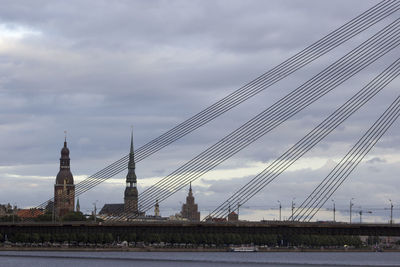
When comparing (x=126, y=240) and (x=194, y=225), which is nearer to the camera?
(x=194, y=225)

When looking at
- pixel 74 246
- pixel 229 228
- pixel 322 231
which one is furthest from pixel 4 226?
pixel 74 246

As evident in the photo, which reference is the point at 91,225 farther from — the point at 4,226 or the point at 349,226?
the point at 349,226

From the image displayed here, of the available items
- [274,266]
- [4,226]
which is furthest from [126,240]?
[274,266]

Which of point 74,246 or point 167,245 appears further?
point 167,245

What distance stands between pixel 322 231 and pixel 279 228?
15.5ft

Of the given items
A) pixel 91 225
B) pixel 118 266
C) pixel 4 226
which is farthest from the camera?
pixel 4 226

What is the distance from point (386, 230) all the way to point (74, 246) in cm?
8668

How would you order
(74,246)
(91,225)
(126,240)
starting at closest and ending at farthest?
(91,225)
(74,246)
(126,240)

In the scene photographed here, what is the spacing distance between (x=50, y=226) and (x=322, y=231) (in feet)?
111

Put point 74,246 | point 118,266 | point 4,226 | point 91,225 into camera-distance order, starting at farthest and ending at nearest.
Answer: point 74,246, point 4,226, point 91,225, point 118,266

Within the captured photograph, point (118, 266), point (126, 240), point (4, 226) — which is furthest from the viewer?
point (126, 240)

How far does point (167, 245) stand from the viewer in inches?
7805

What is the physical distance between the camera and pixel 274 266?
108m

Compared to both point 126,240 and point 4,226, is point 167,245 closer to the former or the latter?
point 126,240
